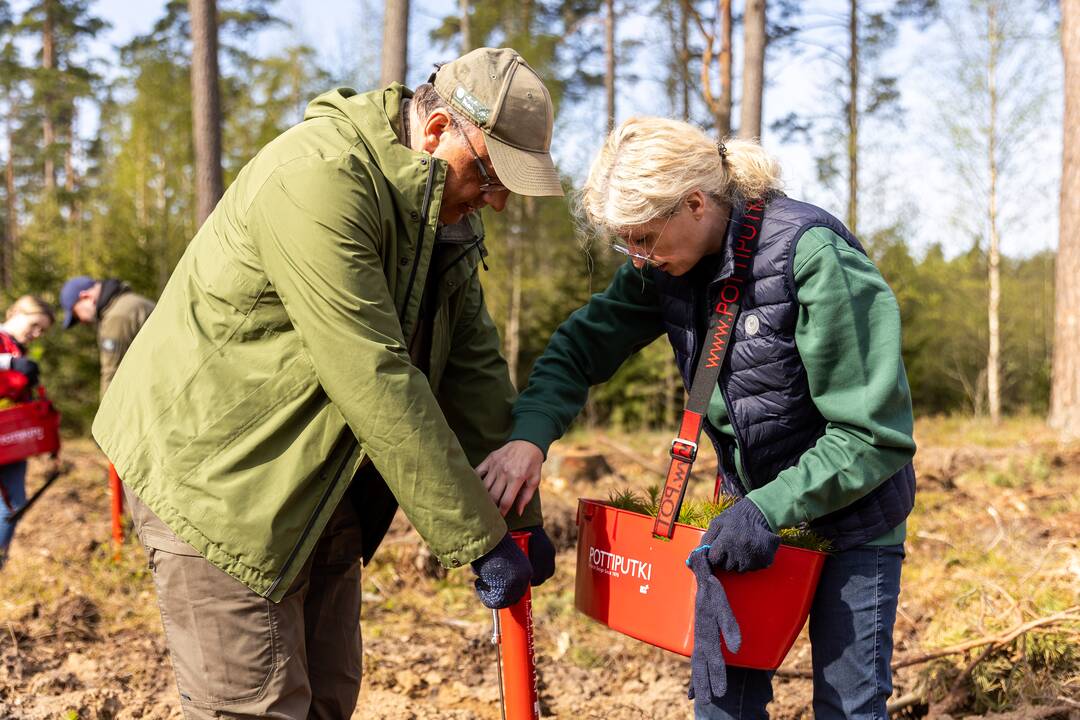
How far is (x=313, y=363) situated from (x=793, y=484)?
3.37 ft

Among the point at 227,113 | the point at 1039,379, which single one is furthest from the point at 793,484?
the point at 1039,379

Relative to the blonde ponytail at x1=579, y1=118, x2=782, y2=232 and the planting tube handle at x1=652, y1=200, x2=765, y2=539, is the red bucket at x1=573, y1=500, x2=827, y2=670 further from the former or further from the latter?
the blonde ponytail at x1=579, y1=118, x2=782, y2=232

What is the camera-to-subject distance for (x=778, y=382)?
6.63 feet

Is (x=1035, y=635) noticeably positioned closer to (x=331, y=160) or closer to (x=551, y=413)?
(x=551, y=413)

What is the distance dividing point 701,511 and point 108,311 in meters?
5.64

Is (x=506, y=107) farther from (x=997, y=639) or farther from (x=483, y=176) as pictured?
(x=997, y=639)

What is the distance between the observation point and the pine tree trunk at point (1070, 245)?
9.76 m

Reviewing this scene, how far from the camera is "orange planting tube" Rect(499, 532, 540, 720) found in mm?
2314

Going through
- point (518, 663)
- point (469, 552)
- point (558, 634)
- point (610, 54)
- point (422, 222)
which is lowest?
point (558, 634)

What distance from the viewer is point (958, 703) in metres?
3.21

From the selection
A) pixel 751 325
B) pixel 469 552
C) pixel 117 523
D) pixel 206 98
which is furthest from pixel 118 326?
pixel 751 325

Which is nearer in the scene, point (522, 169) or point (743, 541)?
point (743, 541)

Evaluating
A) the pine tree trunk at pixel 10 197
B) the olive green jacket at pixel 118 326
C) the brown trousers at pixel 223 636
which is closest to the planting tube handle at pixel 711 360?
the brown trousers at pixel 223 636

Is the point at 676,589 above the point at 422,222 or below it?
below
